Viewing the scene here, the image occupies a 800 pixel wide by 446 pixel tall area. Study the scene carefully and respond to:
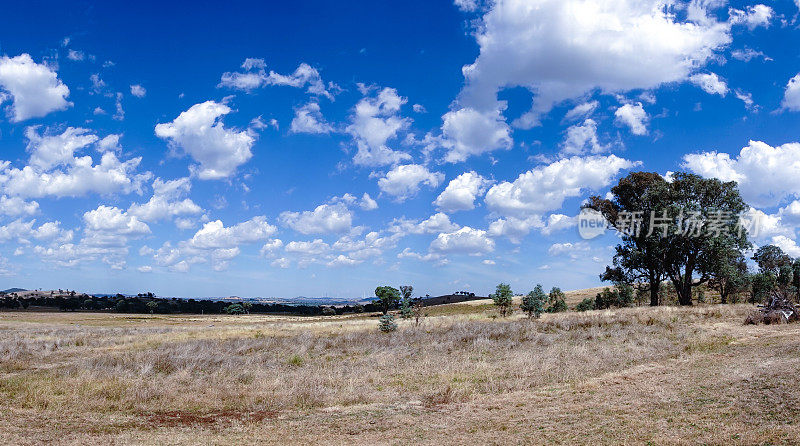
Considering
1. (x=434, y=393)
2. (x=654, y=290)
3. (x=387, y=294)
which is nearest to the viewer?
(x=434, y=393)

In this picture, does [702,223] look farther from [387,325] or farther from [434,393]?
[434,393]

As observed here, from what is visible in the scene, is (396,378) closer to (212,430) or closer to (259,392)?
(259,392)

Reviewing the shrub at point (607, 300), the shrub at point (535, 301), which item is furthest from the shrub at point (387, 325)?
the shrub at point (607, 300)

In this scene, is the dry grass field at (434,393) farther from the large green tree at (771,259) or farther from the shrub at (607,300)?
the large green tree at (771,259)

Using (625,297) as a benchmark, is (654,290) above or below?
above

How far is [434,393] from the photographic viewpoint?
15469 mm

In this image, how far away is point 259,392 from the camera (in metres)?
16.0

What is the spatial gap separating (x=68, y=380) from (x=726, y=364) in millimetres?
24036

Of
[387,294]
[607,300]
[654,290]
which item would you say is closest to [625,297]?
[607,300]

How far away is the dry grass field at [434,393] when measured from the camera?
10742mm

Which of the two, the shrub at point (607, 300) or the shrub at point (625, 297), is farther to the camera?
the shrub at point (607, 300)

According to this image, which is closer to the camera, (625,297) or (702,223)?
(702,223)

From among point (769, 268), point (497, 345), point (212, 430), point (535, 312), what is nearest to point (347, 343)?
point (497, 345)

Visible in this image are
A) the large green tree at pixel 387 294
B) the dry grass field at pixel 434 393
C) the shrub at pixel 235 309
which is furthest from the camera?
the shrub at pixel 235 309
